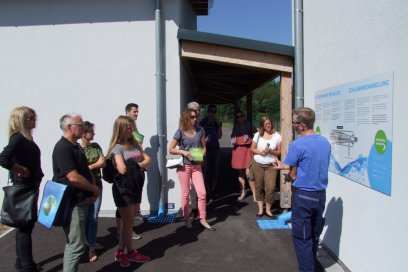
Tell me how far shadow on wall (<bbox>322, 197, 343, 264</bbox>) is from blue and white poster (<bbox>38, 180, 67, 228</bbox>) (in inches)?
115

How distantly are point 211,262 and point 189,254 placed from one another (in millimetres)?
352

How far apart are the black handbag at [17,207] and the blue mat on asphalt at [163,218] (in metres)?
2.25

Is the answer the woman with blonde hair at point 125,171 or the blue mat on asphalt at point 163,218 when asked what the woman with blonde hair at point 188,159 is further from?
the woman with blonde hair at point 125,171

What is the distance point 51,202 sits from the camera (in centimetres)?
308

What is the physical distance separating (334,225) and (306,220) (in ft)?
2.96

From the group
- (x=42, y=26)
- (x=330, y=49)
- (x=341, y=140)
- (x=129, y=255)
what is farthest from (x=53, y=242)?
(x=330, y=49)

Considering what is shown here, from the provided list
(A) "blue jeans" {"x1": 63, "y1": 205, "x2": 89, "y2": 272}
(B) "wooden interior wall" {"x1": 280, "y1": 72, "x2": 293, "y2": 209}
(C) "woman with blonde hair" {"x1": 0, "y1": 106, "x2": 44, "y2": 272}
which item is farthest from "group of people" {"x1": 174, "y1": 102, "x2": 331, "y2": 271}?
(A) "blue jeans" {"x1": 63, "y1": 205, "x2": 89, "y2": 272}

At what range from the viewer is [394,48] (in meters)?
2.63

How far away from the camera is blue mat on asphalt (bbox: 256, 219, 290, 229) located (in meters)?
5.20

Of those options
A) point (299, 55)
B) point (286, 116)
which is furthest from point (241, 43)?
point (286, 116)

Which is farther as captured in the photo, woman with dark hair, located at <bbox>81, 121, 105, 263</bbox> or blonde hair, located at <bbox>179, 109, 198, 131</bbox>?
blonde hair, located at <bbox>179, 109, 198, 131</bbox>

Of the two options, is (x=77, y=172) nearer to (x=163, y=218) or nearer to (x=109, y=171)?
(x=109, y=171)

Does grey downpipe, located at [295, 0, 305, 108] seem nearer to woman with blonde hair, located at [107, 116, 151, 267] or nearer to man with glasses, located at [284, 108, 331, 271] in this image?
Result: man with glasses, located at [284, 108, 331, 271]

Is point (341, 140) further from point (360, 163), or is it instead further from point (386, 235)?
point (386, 235)
